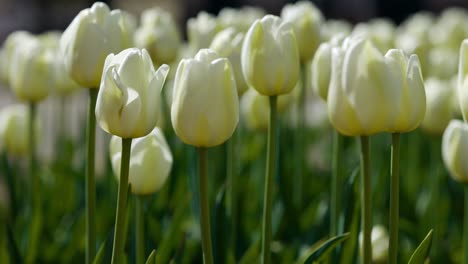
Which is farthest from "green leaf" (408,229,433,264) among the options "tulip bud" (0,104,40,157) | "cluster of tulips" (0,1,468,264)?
"tulip bud" (0,104,40,157)

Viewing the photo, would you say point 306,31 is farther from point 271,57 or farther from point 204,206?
point 204,206

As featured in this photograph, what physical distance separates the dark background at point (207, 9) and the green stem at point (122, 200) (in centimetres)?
1020

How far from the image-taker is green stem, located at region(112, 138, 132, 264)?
3.64 ft

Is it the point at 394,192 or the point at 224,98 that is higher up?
the point at 224,98

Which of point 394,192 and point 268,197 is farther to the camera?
point 268,197

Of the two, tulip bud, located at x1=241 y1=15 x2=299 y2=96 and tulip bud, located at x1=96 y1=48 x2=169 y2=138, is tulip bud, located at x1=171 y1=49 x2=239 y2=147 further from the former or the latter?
tulip bud, located at x1=241 y1=15 x2=299 y2=96

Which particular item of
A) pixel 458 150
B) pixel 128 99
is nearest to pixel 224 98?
pixel 128 99

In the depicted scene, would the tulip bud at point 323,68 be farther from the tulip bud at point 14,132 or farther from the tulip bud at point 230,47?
the tulip bud at point 14,132

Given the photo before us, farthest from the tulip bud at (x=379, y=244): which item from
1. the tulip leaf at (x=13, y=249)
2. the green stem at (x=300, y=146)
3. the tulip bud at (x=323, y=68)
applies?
the tulip leaf at (x=13, y=249)

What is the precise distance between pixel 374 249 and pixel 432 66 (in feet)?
3.63

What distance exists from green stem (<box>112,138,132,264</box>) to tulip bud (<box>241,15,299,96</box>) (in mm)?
294

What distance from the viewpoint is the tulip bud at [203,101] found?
3.70 feet

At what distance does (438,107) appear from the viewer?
2.09 metres

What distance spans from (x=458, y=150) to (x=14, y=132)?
150 cm
